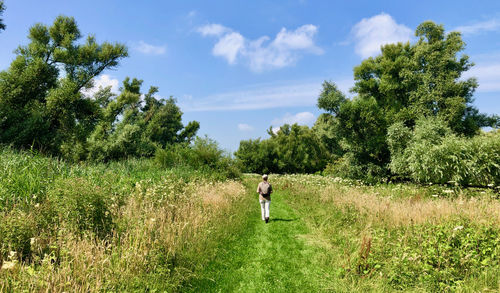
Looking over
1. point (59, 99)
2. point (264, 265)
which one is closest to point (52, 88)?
point (59, 99)

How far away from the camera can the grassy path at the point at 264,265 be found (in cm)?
493

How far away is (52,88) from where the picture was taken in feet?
77.7

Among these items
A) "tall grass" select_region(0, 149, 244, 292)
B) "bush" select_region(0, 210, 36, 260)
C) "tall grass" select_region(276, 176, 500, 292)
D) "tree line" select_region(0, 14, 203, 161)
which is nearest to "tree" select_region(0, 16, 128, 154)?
"tree line" select_region(0, 14, 203, 161)

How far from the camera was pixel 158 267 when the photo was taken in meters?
4.66

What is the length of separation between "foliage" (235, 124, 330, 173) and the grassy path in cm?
3860

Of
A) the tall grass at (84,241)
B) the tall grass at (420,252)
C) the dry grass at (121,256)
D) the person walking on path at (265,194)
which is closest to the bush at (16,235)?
the tall grass at (84,241)

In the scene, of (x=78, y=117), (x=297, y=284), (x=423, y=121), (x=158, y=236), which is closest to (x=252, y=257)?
(x=297, y=284)

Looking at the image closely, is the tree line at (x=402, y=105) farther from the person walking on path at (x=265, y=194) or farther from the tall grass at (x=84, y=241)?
the tall grass at (x=84, y=241)

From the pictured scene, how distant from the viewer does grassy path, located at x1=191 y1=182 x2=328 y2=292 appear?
493 cm

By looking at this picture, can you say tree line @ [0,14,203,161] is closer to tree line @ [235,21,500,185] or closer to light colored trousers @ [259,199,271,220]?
light colored trousers @ [259,199,271,220]

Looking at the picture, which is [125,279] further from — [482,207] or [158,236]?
[482,207]

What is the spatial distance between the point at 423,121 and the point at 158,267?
84.3 feet

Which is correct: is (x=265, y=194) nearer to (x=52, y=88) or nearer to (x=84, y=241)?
(x=84, y=241)

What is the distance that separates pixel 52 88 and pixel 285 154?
3728 cm
